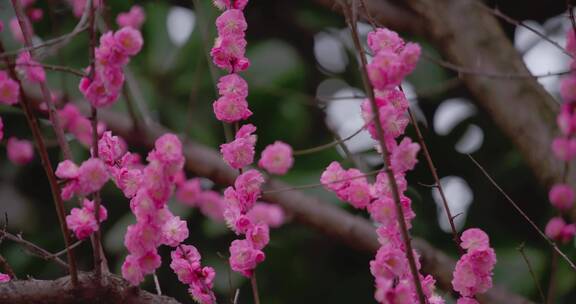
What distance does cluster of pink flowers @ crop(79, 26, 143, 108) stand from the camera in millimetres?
780

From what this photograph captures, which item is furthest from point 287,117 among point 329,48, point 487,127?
point 487,127

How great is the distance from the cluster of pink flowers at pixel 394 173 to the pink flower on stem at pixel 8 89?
336 mm

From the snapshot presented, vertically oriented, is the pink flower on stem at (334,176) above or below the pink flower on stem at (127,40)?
below

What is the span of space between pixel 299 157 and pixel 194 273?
5.36 feet

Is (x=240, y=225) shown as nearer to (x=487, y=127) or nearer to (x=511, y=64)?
(x=511, y=64)

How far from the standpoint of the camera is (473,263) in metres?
0.91

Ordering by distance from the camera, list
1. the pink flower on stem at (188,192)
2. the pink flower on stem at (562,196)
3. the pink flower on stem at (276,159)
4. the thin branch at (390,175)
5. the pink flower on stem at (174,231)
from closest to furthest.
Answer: the thin branch at (390,175) < the pink flower on stem at (562,196) < the pink flower on stem at (174,231) < the pink flower on stem at (276,159) < the pink flower on stem at (188,192)

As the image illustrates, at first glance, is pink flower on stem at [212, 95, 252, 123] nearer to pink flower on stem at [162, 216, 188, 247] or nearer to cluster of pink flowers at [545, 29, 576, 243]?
pink flower on stem at [162, 216, 188, 247]

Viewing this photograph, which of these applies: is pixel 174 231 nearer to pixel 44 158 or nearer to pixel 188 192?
pixel 44 158

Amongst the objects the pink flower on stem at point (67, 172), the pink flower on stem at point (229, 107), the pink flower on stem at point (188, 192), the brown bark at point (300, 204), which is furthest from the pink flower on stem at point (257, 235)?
the pink flower on stem at point (188, 192)

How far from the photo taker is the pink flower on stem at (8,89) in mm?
826

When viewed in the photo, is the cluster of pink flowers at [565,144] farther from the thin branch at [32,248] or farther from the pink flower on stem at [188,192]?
the pink flower on stem at [188,192]

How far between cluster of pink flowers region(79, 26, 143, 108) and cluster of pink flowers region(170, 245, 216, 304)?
27 cm

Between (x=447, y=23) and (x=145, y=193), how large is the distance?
1257mm
